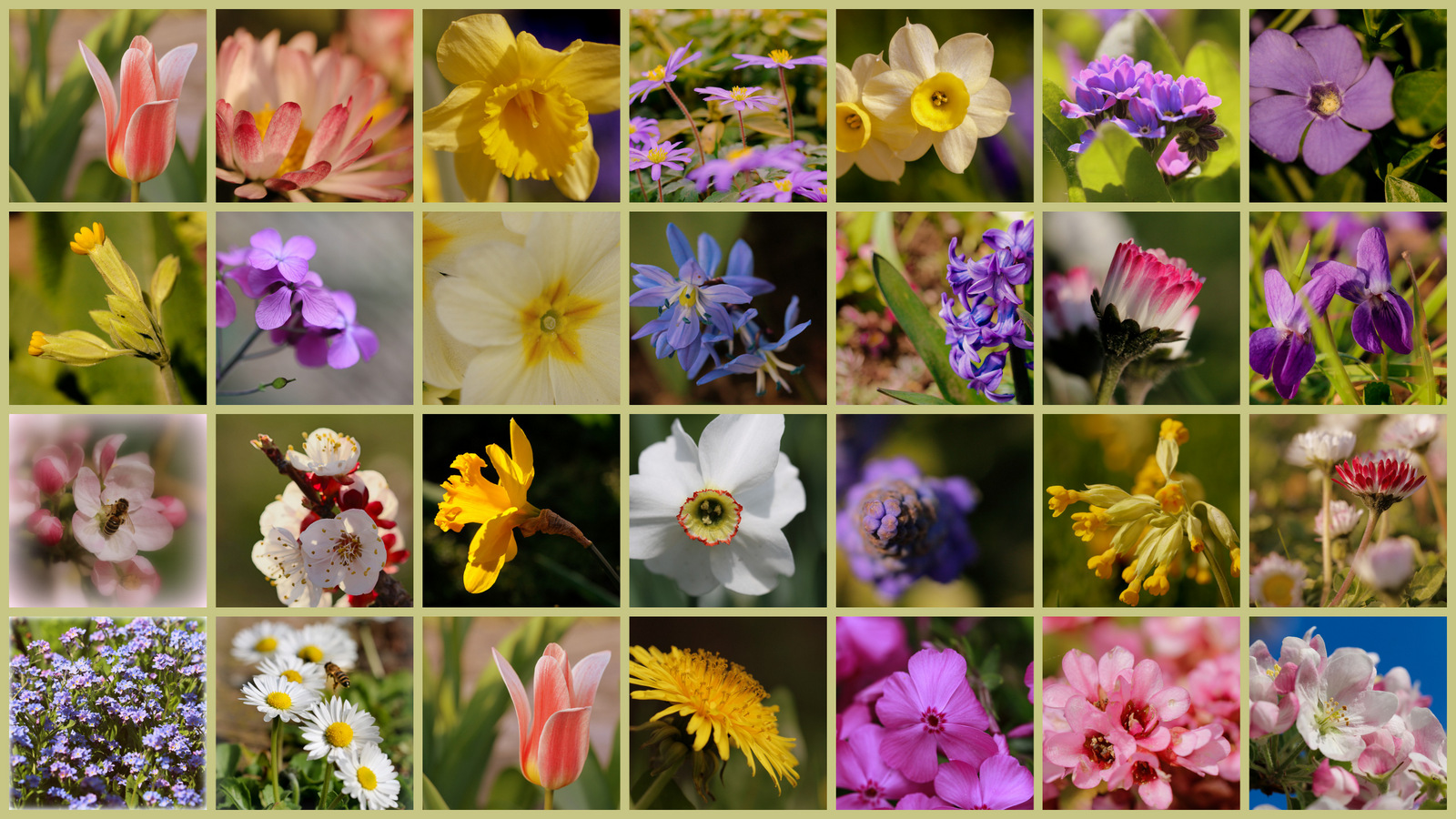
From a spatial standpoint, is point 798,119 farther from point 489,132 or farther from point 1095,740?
point 1095,740

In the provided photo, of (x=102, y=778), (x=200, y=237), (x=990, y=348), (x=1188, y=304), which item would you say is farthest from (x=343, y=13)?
(x=1188, y=304)

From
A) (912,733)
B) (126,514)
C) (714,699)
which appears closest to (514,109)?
(126,514)

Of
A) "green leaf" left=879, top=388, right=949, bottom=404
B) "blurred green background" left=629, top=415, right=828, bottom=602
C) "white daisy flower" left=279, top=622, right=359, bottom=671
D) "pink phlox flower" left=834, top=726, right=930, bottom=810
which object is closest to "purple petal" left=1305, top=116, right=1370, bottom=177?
"green leaf" left=879, top=388, right=949, bottom=404

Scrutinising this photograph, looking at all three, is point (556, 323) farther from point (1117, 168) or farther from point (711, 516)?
point (1117, 168)

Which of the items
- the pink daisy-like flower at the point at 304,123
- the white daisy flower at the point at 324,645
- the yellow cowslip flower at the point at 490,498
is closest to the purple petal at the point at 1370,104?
the yellow cowslip flower at the point at 490,498

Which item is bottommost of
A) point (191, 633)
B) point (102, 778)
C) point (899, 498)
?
point (102, 778)

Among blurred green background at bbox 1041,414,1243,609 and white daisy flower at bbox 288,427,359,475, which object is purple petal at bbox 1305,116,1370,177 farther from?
white daisy flower at bbox 288,427,359,475
